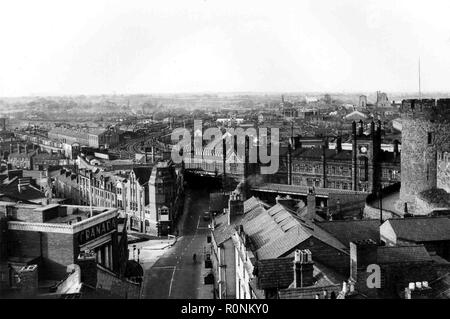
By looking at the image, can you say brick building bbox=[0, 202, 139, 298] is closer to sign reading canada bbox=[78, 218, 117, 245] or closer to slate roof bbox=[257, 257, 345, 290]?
sign reading canada bbox=[78, 218, 117, 245]

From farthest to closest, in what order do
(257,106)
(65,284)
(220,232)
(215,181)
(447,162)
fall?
1. (257,106)
2. (215,181)
3. (447,162)
4. (220,232)
5. (65,284)

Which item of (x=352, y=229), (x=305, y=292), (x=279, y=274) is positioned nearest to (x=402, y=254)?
(x=279, y=274)

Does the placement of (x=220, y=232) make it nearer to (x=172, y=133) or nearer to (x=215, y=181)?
(x=215, y=181)

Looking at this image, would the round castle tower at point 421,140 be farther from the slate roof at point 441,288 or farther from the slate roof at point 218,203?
the slate roof at point 441,288

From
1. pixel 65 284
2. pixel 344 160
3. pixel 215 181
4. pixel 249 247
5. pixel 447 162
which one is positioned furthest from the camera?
pixel 215 181
